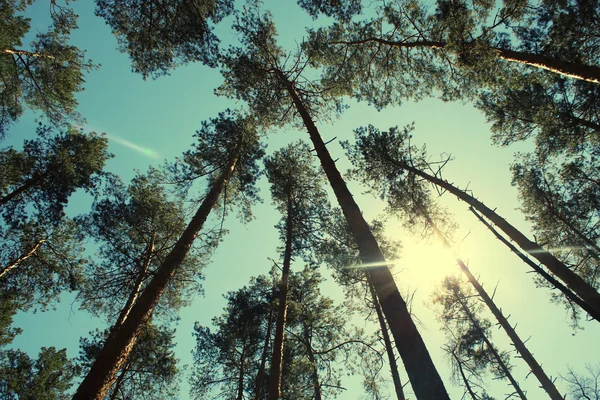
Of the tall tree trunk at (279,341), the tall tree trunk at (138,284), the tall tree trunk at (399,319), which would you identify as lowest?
the tall tree trunk at (399,319)

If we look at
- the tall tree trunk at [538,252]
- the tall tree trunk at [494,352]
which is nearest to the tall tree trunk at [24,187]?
the tall tree trunk at [538,252]

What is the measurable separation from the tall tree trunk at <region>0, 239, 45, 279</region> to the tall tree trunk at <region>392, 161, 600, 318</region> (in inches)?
613

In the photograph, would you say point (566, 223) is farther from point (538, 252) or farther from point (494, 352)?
point (538, 252)

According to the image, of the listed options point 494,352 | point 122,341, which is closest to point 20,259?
point 122,341

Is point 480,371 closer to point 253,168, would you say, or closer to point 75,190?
point 253,168

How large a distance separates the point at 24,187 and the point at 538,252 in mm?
16509

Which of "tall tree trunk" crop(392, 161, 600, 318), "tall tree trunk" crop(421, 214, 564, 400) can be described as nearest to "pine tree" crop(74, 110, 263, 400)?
"tall tree trunk" crop(392, 161, 600, 318)

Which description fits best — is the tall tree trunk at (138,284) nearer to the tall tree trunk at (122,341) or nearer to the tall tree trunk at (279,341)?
the tall tree trunk at (122,341)

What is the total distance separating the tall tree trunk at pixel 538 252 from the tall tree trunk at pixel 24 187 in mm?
15153

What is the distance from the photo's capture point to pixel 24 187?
9.62 m

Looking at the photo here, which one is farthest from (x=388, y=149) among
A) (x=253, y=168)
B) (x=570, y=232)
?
(x=570, y=232)

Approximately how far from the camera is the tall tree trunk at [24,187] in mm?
9320

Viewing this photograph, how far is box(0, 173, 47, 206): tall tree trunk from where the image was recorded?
30.6ft

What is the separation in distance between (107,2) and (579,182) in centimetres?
1944
